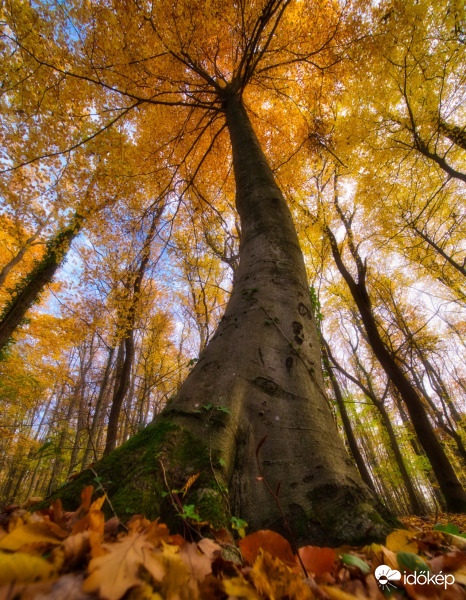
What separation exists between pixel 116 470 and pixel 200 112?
8.46 meters

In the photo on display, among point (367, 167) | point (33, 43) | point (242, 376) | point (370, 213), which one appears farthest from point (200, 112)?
point (242, 376)

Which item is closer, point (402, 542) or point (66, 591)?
point (66, 591)

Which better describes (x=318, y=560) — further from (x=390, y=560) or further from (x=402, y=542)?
(x=402, y=542)

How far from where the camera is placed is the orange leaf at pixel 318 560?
Answer: 2.14 ft

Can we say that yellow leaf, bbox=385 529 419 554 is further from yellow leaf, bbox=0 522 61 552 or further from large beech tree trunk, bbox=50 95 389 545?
yellow leaf, bbox=0 522 61 552

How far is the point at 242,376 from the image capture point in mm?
1488

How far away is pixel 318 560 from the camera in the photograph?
0.66 meters

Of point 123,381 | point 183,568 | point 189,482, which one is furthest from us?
point 123,381

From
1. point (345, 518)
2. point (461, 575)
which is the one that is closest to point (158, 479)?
point (345, 518)

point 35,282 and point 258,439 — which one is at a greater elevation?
point 35,282

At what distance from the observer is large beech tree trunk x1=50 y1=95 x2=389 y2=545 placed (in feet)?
3.26

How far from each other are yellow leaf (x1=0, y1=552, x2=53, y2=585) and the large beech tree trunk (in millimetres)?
506

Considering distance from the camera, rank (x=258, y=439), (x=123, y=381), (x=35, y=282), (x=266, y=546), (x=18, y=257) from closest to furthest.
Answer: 1. (x=266, y=546)
2. (x=258, y=439)
3. (x=123, y=381)
4. (x=35, y=282)
5. (x=18, y=257)

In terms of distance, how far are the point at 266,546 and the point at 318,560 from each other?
14 cm
